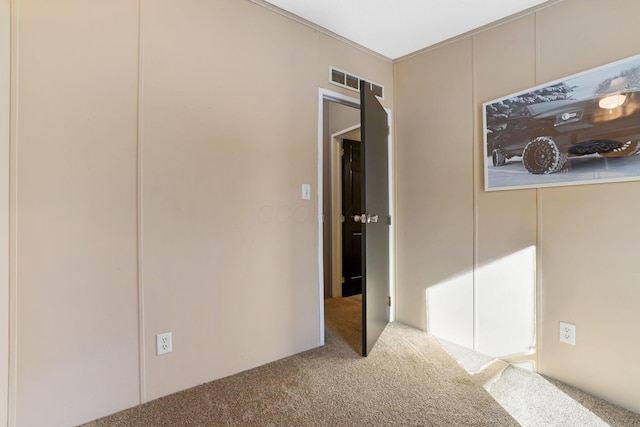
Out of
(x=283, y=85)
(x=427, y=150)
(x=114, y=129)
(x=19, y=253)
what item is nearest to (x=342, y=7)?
(x=283, y=85)

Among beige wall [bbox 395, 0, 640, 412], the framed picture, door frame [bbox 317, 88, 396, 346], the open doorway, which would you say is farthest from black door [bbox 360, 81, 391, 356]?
the open doorway

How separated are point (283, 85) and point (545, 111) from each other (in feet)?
5.64

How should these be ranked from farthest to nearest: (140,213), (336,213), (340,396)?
(336,213)
(340,396)
(140,213)

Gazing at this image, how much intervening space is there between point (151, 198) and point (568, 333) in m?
2.57

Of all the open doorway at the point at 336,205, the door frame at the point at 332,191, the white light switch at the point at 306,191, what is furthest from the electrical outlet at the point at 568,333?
the open doorway at the point at 336,205

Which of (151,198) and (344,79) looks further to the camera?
(344,79)

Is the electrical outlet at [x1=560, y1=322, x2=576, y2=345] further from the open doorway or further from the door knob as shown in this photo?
the open doorway

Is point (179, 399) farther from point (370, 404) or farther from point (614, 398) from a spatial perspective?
point (614, 398)

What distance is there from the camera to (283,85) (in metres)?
2.24

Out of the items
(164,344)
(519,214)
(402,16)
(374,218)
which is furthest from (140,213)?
(519,214)

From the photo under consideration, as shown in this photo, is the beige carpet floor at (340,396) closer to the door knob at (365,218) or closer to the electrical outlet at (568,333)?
the electrical outlet at (568,333)

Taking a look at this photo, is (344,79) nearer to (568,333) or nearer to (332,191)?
(332,191)

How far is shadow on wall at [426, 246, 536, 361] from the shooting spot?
83.6 inches

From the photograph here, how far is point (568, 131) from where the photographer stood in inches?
74.9
